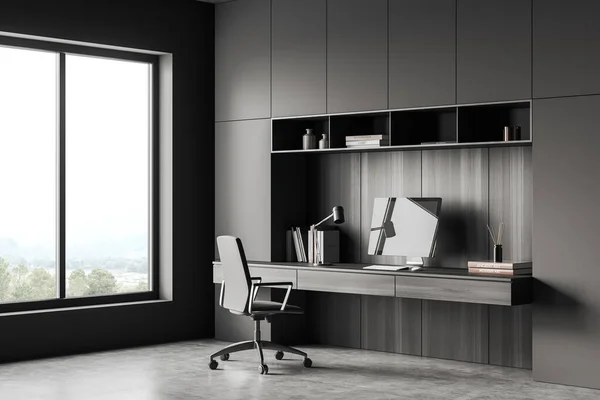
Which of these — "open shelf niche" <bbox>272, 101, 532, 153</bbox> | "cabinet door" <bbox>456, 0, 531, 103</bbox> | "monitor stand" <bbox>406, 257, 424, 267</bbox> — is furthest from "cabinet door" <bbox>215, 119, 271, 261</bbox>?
"cabinet door" <bbox>456, 0, 531, 103</bbox>

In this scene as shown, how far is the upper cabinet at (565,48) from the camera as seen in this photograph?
18.6 ft

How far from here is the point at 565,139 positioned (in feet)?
18.9

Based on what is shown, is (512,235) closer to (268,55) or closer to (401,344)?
(401,344)

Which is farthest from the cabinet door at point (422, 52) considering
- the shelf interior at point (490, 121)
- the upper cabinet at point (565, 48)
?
the upper cabinet at point (565, 48)

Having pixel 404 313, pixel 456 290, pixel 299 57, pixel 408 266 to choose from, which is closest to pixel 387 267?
pixel 408 266

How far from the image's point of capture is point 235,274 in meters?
6.31

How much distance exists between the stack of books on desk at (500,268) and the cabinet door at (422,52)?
3.75ft

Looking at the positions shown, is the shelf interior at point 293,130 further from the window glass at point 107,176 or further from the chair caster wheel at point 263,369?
the chair caster wheel at point 263,369

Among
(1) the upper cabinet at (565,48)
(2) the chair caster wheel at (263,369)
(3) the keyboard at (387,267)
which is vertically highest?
(1) the upper cabinet at (565,48)

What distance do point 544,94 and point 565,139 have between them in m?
0.33

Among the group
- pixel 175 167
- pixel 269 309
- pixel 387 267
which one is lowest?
pixel 269 309

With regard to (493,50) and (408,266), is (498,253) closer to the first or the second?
(408,266)

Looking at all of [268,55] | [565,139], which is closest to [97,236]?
[268,55]

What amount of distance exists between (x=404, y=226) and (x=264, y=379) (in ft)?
5.38
